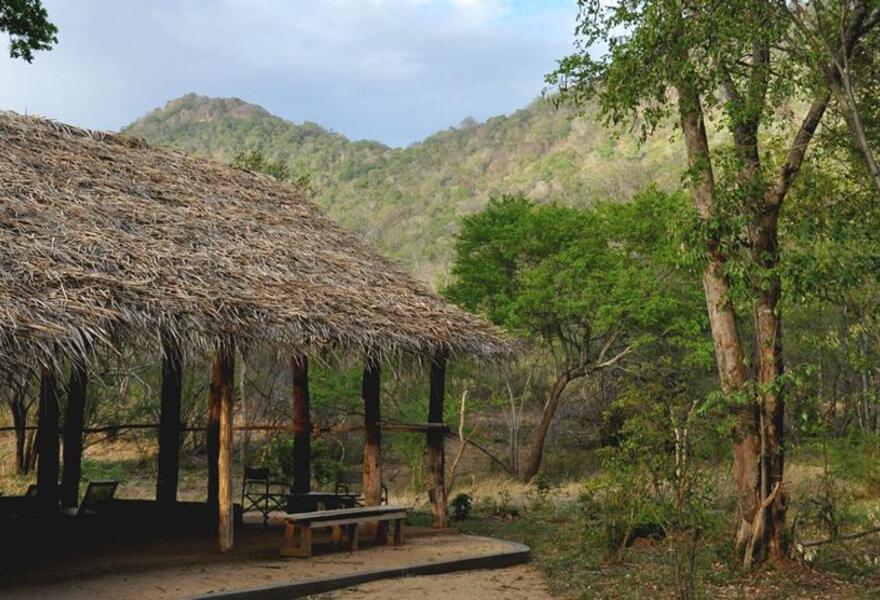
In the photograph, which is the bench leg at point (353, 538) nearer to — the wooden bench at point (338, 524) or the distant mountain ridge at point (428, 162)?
the wooden bench at point (338, 524)

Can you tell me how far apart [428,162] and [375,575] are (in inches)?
2295

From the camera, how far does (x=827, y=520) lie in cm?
1068

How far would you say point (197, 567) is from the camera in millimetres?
8867

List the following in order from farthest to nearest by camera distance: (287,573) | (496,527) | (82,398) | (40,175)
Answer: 1. (496,527)
2. (82,398)
3. (40,175)
4. (287,573)

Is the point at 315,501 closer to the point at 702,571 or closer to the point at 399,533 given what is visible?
the point at 399,533

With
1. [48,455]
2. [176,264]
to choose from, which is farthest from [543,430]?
[176,264]

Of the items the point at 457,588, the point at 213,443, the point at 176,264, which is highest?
the point at 176,264

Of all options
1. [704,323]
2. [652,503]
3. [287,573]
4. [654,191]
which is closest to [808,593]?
[652,503]

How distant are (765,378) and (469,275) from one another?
11.4 meters

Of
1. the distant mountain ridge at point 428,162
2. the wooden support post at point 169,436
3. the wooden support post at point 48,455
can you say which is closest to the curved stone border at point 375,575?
the wooden support post at point 169,436

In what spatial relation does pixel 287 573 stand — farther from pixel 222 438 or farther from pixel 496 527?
pixel 496 527

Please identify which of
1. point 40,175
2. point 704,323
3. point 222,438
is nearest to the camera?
point 222,438

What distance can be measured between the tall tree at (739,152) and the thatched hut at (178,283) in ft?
8.68

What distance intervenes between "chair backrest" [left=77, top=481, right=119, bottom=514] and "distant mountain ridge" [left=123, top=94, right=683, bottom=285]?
99.2 ft
